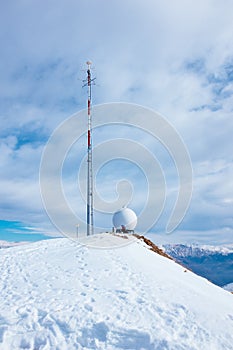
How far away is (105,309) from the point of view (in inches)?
414

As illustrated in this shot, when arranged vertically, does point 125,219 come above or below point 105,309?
above

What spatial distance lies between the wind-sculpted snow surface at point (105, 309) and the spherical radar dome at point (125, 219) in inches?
390

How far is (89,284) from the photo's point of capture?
12859 millimetres

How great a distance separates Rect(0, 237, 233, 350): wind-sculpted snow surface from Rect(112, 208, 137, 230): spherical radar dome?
9.92 m

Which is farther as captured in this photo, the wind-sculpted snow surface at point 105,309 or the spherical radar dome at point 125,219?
the spherical radar dome at point 125,219

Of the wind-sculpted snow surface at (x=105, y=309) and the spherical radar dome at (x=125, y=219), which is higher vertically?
the spherical radar dome at (x=125, y=219)

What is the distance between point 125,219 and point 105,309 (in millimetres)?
16146

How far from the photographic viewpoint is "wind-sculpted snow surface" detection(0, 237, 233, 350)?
8.83 meters

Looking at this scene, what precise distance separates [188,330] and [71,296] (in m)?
4.29

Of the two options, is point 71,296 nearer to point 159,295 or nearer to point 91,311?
point 91,311

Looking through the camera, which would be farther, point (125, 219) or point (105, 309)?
point (125, 219)

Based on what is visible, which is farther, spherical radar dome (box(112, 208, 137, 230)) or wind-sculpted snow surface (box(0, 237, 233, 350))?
spherical radar dome (box(112, 208, 137, 230))

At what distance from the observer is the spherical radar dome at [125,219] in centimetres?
2648

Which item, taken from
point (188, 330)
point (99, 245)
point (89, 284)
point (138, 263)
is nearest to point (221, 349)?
point (188, 330)
